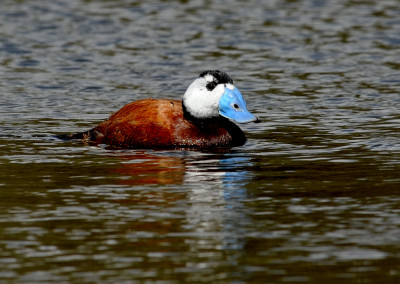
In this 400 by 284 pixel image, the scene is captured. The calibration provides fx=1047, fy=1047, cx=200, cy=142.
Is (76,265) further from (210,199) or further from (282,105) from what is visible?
(282,105)

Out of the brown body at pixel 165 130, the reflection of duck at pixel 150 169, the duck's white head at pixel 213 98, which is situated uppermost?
the duck's white head at pixel 213 98

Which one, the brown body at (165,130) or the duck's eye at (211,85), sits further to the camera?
the duck's eye at (211,85)

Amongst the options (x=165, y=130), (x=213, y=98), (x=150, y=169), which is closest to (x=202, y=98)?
(x=213, y=98)

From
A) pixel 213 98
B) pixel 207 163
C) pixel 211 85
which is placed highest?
pixel 211 85

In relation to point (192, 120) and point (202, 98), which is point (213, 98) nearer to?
point (202, 98)

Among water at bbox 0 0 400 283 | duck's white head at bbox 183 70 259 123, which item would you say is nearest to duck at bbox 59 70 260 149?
duck's white head at bbox 183 70 259 123

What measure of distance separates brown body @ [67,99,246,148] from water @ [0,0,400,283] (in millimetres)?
245

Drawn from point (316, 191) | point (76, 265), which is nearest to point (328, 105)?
point (316, 191)

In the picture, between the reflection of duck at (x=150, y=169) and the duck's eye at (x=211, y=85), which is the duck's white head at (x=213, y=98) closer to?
the duck's eye at (x=211, y=85)

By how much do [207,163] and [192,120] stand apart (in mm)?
1258

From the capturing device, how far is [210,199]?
8453 millimetres

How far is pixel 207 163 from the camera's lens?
10367 mm

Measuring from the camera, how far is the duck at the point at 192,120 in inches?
447

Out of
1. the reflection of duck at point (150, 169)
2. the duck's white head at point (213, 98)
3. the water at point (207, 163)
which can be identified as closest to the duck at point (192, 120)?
the duck's white head at point (213, 98)
